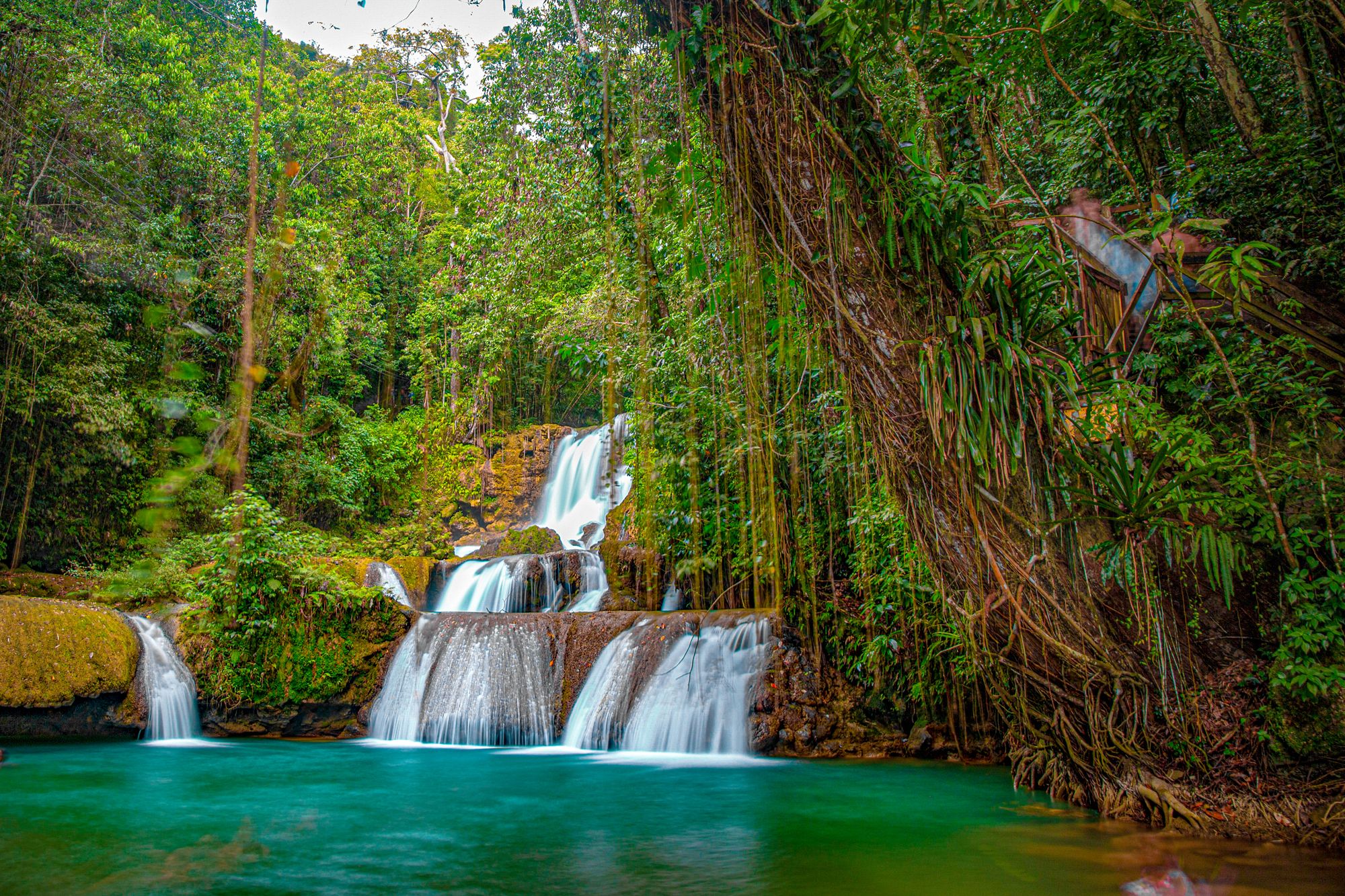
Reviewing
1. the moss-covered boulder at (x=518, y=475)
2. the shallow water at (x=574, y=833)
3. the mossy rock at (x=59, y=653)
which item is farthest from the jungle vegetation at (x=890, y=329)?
the moss-covered boulder at (x=518, y=475)

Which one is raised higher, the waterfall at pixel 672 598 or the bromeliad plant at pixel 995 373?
the bromeliad plant at pixel 995 373

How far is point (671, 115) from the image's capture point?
6.73 meters

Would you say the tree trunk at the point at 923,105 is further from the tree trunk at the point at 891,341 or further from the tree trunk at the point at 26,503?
the tree trunk at the point at 26,503

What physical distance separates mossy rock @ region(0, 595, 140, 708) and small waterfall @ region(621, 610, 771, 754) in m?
4.87

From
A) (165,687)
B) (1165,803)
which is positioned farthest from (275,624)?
(1165,803)

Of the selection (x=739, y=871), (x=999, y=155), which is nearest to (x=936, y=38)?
(x=999, y=155)

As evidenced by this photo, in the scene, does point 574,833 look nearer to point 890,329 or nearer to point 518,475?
point 890,329

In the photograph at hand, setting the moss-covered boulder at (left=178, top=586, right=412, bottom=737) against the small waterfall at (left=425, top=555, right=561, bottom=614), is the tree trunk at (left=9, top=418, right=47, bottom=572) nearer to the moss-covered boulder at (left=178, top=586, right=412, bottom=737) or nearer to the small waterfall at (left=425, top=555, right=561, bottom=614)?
the moss-covered boulder at (left=178, top=586, right=412, bottom=737)

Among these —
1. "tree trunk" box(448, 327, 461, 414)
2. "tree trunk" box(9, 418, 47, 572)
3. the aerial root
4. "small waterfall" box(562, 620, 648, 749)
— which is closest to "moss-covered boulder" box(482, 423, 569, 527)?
"tree trunk" box(448, 327, 461, 414)

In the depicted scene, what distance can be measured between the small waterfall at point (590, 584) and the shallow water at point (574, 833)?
344 centimetres

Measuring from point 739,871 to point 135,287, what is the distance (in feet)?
39.7

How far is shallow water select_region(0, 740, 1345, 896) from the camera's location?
3.29m

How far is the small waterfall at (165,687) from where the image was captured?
7.31m

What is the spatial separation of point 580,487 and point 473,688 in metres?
7.85
